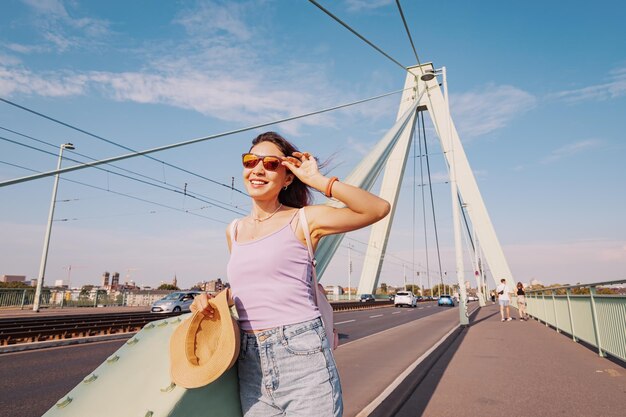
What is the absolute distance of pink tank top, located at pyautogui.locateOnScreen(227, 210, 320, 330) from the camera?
55.7 inches

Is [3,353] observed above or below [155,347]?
below

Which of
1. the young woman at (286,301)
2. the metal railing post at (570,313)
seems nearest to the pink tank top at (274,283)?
the young woman at (286,301)

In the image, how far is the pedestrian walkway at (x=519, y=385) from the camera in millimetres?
4109

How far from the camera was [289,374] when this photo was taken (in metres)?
1.34

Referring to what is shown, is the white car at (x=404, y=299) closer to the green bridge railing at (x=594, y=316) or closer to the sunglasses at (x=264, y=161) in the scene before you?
the green bridge railing at (x=594, y=316)

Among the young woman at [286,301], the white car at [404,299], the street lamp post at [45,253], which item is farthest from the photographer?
the white car at [404,299]

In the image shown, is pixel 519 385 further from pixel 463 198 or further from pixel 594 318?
pixel 463 198

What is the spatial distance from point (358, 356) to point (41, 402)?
493 centimetres

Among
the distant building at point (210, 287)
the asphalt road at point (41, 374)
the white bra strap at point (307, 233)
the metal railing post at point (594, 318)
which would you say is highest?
the white bra strap at point (307, 233)

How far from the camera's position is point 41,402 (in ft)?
15.6

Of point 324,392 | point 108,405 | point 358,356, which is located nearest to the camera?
point 108,405

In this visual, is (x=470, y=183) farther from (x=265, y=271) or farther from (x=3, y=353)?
(x=265, y=271)

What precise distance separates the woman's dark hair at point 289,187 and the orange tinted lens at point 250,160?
0.34 feet

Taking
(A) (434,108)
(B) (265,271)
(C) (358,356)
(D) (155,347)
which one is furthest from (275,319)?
(A) (434,108)
